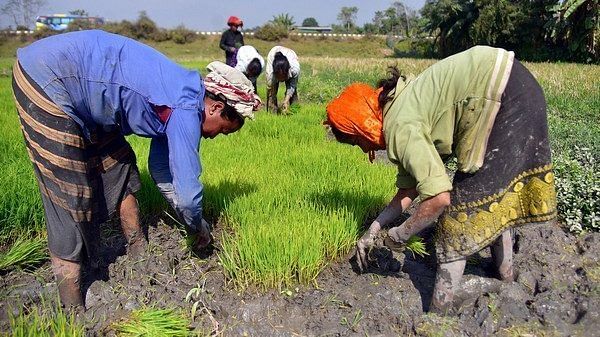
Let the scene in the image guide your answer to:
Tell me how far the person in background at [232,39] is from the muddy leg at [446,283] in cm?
634

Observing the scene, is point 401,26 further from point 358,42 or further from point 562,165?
point 562,165

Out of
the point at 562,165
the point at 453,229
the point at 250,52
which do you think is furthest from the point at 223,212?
the point at 250,52

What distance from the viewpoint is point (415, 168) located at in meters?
1.70

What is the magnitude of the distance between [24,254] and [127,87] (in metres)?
1.19

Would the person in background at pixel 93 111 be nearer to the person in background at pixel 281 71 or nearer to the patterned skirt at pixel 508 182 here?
the patterned skirt at pixel 508 182

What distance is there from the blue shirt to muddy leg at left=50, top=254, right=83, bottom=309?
23.6 inches

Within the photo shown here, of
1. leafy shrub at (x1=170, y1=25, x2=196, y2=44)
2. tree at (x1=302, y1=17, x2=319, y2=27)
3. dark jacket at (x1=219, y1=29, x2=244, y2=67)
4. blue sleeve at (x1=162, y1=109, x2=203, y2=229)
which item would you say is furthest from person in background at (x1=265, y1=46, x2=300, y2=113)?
tree at (x1=302, y1=17, x2=319, y2=27)

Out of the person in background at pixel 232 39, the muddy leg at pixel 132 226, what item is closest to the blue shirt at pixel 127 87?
the muddy leg at pixel 132 226

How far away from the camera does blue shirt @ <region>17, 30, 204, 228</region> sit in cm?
181

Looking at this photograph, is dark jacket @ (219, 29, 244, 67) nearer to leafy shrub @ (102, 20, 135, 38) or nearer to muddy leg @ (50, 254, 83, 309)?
muddy leg @ (50, 254, 83, 309)

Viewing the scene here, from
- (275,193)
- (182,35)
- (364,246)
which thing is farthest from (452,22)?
(364,246)

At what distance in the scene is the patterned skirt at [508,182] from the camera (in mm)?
1886

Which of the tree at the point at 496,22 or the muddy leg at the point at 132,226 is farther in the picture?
the tree at the point at 496,22

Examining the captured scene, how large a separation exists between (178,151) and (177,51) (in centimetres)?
3362
